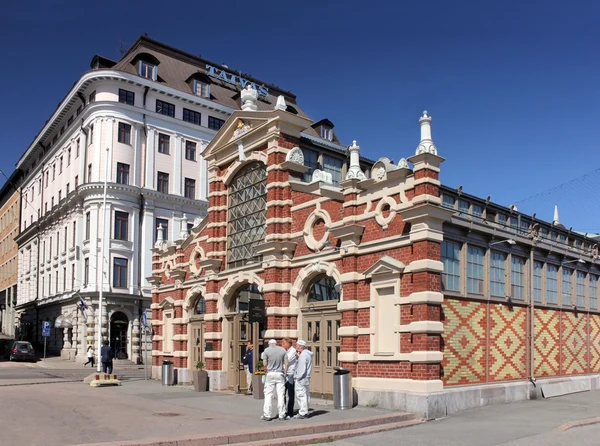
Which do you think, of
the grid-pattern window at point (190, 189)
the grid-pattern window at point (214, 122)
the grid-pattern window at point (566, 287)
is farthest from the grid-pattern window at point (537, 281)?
the grid-pattern window at point (214, 122)

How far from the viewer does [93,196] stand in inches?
1845

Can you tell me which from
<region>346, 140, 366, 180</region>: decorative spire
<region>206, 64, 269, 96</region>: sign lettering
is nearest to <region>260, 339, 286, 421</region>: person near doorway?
<region>346, 140, 366, 180</region>: decorative spire

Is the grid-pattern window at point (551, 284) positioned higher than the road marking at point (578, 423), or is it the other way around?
the grid-pattern window at point (551, 284)

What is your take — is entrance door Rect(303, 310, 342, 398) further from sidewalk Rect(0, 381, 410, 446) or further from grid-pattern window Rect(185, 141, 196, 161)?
grid-pattern window Rect(185, 141, 196, 161)

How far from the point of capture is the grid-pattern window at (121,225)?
46.8 meters

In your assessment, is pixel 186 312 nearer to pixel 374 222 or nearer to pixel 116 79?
pixel 374 222

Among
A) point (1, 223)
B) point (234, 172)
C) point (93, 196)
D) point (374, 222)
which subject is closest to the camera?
point (374, 222)

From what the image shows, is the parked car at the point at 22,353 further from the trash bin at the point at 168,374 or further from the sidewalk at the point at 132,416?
the sidewalk at the point at 132,416

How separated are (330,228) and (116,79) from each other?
3367 cm

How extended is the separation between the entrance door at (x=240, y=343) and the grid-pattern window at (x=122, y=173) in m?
27.5

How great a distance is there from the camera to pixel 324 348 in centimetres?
1867

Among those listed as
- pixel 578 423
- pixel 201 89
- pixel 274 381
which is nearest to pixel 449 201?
pixel 578 423

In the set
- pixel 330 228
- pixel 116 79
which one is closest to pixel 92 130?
pixel 116 79

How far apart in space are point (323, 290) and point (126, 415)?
21.9 ft
